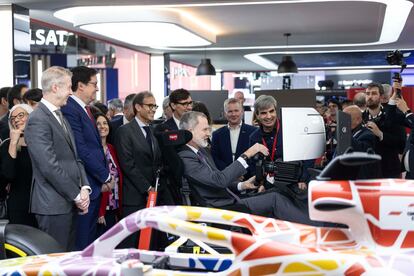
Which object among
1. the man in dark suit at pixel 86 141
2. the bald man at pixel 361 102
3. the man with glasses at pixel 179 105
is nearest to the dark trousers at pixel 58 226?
the man in dark suit at pixel 86 141

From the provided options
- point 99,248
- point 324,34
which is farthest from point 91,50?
point 99,248

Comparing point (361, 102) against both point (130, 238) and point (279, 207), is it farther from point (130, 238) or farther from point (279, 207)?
point (130, 238)

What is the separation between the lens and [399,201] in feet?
7.54

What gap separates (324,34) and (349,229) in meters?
11.0

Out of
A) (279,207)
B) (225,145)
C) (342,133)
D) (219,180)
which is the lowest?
(279,207)

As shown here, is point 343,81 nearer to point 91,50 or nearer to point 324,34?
point 324,34

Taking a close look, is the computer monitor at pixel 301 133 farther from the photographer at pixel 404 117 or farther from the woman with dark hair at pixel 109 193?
the woman with dark hair at pixel 109 193

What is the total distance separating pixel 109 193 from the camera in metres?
Answer: 5.07

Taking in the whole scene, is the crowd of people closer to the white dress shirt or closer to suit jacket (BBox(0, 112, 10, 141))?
suit jacket (BBox(0, 112, 10, 141))

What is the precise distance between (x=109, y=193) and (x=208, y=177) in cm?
123

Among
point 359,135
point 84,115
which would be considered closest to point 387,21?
point 359,135

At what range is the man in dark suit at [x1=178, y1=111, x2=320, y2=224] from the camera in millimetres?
4199

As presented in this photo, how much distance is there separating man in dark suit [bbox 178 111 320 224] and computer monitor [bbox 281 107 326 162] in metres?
0.37

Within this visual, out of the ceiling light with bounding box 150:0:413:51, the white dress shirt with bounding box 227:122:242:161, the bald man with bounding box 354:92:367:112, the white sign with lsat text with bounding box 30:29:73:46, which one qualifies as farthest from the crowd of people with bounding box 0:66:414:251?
the white sign with lsat text with bounding box 30:29:73:46
